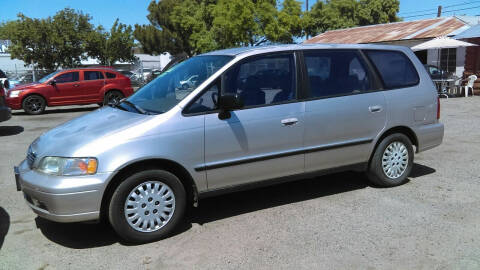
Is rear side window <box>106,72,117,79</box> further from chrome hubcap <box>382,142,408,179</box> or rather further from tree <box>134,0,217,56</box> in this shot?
tree <box>134,0,217,56</box>

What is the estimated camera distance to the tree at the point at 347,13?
142 ft

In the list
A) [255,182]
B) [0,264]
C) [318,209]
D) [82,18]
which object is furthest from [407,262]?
[82,18]

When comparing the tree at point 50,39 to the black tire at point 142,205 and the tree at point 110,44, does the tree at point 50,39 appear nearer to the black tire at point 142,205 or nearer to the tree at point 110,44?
the tree at point 110,44

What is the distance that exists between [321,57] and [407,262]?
7.58 feet

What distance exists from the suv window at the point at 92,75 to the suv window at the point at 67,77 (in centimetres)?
33

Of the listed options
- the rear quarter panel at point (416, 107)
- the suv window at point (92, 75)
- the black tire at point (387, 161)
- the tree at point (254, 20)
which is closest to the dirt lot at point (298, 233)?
the black tire at point (387, 161)

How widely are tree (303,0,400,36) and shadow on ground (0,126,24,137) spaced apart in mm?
35899

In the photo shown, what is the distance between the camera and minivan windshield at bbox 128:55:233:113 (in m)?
4.00

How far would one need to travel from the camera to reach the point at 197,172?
3.84 metres

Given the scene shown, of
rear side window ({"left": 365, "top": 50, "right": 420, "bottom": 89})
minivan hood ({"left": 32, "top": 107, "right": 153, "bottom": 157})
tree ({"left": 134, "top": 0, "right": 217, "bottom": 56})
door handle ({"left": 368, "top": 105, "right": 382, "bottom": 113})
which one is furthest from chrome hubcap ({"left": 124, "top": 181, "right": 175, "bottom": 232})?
tree ({"left": 134, "top": 0, "right": 217, "bottom": 56})

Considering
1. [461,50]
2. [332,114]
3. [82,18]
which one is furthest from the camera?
[82,18]

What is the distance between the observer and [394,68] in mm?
5023

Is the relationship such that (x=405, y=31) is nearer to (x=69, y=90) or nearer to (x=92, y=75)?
(x=92, y=75)

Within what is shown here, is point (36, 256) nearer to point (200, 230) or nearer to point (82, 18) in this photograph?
point (200, 230)
